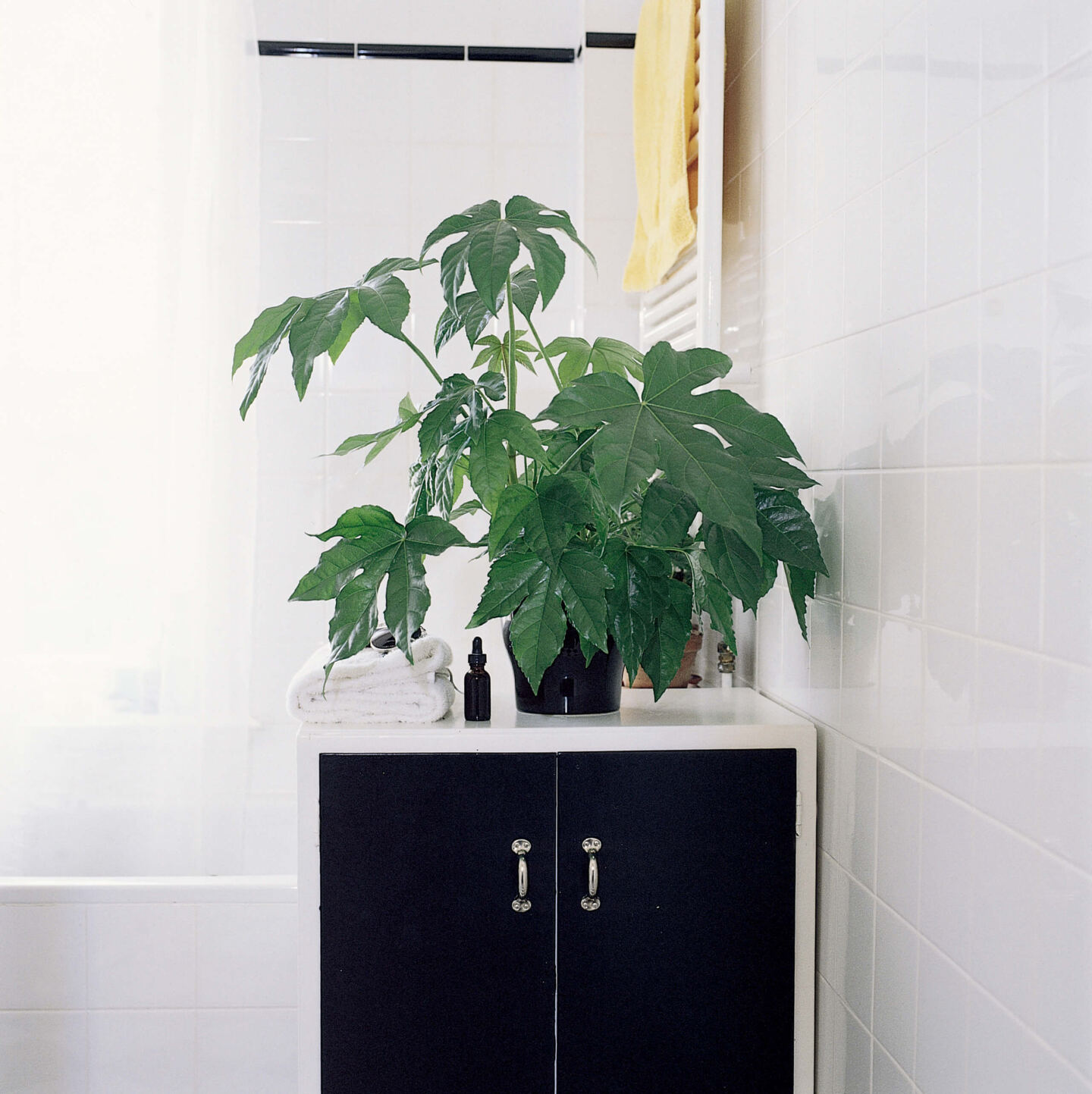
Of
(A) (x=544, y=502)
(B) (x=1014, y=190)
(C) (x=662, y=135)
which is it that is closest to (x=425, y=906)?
(A) (x=544, y=502)

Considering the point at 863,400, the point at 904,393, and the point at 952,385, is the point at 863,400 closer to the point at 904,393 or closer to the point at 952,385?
the point at 904,393

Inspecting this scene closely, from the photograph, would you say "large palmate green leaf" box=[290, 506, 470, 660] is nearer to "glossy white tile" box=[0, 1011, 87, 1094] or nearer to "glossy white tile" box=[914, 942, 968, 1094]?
"glossy white tile" box=[914, 942, 968, 1094]

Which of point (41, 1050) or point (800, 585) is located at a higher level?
point (800, 585)

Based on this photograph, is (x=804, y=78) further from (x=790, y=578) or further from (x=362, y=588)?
(x=362, y=588)

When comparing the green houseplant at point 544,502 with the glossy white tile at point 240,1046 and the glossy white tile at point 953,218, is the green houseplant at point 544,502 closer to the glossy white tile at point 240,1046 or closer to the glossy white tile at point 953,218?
the glossy white tile at point 953,218

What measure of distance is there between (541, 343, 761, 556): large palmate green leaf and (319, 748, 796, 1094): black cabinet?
426mm

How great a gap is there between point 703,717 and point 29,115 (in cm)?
180

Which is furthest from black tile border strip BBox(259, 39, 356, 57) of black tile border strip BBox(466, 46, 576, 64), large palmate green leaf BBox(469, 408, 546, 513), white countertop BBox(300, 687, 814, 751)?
white countertop BBox(300, 687, 814, 751)

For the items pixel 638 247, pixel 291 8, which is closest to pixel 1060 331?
pixel 638 247

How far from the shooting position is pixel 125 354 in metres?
2.19

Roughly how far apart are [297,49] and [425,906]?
1.83 meters

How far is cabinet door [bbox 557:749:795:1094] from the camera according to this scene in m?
1.28

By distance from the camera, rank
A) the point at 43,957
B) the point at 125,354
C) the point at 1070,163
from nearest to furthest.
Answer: the point at 1070,163, the point at 43,957, the point at 125,354

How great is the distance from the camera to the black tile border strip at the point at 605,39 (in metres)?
2.23
